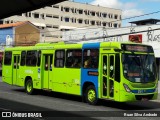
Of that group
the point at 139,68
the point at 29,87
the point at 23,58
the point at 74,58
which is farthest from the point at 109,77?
the point at 23,58

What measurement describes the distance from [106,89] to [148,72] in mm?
1992

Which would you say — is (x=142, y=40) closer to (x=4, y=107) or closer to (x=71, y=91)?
(x=71, y=91)

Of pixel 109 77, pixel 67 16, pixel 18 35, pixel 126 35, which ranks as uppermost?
pixel 67 16

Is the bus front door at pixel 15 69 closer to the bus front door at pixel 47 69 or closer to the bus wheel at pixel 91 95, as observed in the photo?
the bus front door at pixel 47 69

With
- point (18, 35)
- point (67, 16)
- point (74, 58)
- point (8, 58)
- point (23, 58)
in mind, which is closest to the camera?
point (74, 58)

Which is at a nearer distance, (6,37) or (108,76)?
(108,76)

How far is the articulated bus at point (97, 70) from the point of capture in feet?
52.6

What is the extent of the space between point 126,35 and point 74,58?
2077 cm

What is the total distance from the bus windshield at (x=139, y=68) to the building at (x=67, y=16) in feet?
250

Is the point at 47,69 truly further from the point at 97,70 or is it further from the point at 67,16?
the point at 67,16

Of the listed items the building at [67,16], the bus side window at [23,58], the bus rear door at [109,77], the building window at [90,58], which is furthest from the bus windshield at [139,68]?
the building at [67,16]

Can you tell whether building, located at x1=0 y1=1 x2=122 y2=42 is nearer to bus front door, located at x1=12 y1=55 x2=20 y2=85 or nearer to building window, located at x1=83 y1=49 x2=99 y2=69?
bus front door, located at x1=12 y1=55 x2=20 y2=85

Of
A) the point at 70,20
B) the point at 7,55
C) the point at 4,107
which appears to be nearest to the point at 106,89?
the point at 4,107

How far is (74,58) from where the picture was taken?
18.8 m
